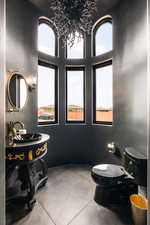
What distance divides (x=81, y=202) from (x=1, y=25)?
2206mm

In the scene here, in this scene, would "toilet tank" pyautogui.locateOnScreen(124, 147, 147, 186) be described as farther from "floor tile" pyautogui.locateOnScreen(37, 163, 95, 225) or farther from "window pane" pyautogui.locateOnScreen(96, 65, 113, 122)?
"window pane" pyautogui.locateOnScreen(96, 65, 113, 122)

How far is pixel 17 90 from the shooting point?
2.24 m

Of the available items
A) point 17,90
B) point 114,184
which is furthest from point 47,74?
point 114,184


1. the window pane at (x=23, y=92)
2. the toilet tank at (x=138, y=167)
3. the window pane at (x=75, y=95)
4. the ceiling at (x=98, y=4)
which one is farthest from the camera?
the window pane at (x=75, y=95)

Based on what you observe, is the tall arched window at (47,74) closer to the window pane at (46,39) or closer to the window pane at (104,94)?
the window pane at (46,39)

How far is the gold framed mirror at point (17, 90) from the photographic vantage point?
210cm

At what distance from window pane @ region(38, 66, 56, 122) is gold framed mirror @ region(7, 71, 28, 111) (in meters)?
0.52

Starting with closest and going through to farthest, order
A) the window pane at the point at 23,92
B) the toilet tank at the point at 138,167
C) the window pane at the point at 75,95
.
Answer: the toilet tank at the point at 138,167 < the window pane at the point at 23,92 < the window pane at the point at 75,95

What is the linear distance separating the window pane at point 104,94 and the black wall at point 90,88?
0.63 ft

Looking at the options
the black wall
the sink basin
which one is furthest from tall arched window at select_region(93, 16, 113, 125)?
the sink basin

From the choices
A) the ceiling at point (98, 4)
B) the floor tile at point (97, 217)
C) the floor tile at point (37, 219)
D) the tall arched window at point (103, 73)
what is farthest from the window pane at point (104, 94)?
the floor tile at point (37, 219)

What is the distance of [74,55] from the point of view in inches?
130

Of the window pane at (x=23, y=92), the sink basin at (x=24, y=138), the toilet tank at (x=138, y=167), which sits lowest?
the toilet tank at (x=138, y=167)

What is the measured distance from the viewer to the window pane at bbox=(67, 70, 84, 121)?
3.34m
